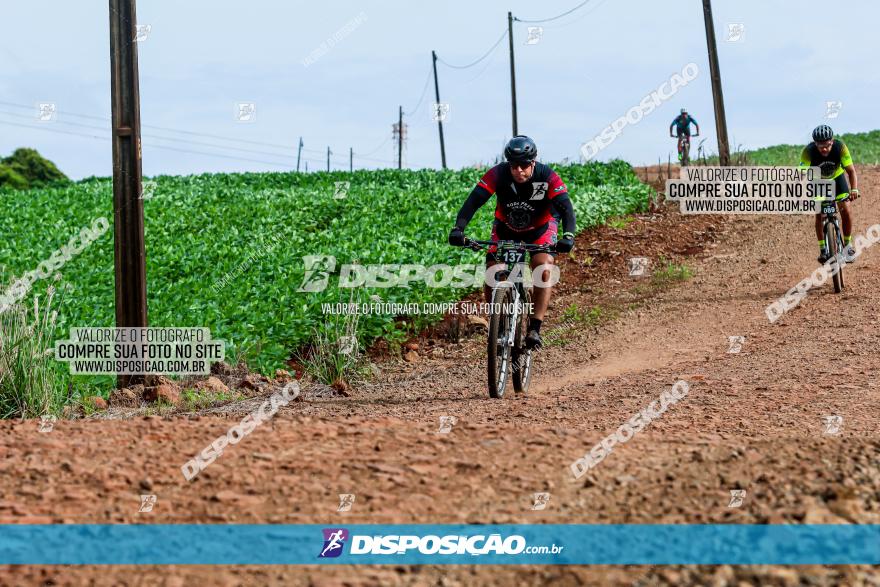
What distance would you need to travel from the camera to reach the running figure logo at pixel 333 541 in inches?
153

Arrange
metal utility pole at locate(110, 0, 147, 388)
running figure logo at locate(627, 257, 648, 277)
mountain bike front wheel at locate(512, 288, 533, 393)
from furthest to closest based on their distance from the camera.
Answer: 1. running figure logo at locate(627, 257, 648, 277)
2. metal utility pole at locate(110, 0, 147, 388)
3. mountain bike front wheel at locate(512, 288, 533, 393)

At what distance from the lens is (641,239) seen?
19031 millimetres

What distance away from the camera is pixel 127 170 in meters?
10.4

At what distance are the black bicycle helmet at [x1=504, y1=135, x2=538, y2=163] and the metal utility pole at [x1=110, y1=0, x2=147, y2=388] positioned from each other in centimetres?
443

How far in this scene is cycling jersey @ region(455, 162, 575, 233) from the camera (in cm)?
866

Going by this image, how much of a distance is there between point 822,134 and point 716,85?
11277 millimetres

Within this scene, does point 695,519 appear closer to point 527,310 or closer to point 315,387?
point 527,310

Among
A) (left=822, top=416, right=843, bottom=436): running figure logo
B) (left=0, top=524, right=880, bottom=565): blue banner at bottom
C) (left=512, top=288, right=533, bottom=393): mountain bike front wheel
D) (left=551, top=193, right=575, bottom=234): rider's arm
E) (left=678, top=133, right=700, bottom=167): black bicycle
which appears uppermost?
(left=678, top=133, right=700, bottom=167): black bicycle

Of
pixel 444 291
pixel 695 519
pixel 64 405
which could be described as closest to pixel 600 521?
pixel 695 519

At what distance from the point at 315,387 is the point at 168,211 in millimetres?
14478

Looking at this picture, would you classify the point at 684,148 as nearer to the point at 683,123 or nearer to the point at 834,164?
the point at 683,123

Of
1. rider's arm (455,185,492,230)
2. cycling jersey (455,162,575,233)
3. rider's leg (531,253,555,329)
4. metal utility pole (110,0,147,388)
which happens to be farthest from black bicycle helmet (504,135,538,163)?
metal utility pole (110,0,147,388)

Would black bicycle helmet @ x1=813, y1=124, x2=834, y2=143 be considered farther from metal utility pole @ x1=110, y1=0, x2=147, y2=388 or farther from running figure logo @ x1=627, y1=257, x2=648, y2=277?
metal utility pole @ x1=110, y1=0, x2=147, y2=388

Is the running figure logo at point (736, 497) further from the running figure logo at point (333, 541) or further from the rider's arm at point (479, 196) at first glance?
the rider's arm at point (479, 196)
